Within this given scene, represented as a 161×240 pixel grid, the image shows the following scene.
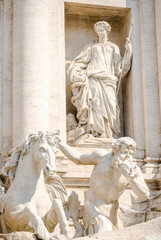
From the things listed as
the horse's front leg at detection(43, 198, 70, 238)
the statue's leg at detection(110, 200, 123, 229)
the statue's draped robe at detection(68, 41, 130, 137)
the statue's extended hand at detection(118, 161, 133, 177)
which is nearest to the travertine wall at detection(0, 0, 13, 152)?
the statue's draped robe at detection(68, 41, 130, 137)

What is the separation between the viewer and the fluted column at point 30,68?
41.9 feet

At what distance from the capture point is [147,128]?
13.7 meters

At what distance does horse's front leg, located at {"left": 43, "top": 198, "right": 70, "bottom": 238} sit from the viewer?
9.36 m

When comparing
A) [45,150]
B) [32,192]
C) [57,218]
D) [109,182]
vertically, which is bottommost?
[57,218]

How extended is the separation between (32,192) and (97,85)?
437cm

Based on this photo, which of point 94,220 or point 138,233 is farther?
point 94,220

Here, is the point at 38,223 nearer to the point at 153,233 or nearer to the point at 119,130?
the point at 153,233

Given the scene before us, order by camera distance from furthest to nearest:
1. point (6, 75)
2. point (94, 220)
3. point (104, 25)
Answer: point (104, 25), point (6, 75), point (94, 220)

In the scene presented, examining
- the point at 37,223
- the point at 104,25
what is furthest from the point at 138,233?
the point at 104,25

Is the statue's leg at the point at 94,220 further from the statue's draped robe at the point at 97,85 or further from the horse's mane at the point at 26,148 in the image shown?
the statue's draped robe at the point at 97,85

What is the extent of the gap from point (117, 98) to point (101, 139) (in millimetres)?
1242

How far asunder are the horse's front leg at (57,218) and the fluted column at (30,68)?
10.4 ft

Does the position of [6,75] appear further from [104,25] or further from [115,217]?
[115,217]

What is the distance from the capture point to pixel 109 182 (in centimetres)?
1047
